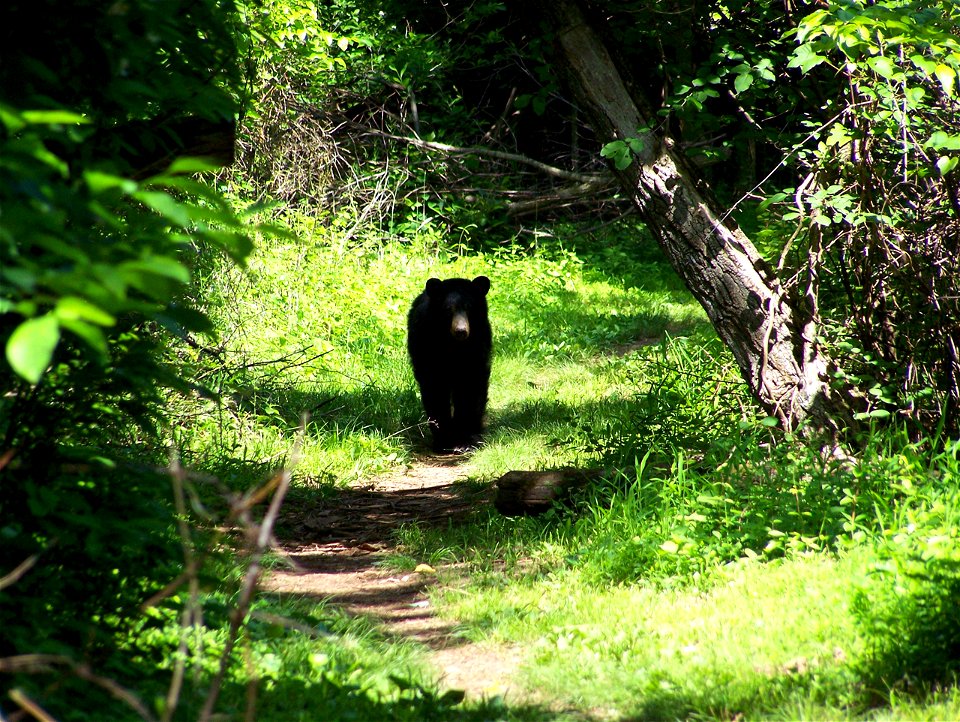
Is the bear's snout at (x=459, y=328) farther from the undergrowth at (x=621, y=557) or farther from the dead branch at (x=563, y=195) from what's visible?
the dead branch at (x=563, y=195)

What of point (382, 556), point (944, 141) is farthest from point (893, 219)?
point (382, 556)

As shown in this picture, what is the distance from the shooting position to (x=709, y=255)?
682cm

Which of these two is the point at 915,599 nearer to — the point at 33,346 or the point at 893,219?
the point at 893,219

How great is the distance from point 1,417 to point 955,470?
4.63 metres

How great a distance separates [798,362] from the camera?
662 centimetres

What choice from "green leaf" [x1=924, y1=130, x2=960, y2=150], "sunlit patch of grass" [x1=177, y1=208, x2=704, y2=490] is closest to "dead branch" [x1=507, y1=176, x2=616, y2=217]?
"sunlit patch of grass" [x1=177, y1=208, x2=704, y2=490]

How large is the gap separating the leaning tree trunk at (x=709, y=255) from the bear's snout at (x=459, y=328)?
3.08 metres

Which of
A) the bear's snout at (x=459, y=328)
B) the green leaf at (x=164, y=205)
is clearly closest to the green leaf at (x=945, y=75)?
the green leaf at (x=164, y=205)

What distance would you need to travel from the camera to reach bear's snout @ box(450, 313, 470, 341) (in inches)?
384

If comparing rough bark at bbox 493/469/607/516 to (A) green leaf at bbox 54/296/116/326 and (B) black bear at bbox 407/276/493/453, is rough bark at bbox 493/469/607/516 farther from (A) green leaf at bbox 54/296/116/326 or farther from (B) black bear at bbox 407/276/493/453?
(A) green leaf at bbox 54/296/116/326

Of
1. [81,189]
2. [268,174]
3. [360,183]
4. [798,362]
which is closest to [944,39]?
[798,362]

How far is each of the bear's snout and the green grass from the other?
947mm

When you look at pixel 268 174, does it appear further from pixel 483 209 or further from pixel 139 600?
pixel 139 600

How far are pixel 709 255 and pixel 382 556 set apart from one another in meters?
3.00
